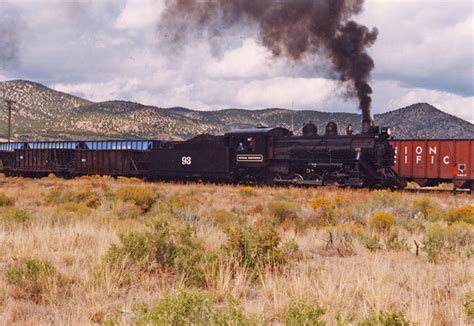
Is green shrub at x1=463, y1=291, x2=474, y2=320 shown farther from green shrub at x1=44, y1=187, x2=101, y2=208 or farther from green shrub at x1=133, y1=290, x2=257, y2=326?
green shrub at x1=44, y1=187, x2=101, y2=208

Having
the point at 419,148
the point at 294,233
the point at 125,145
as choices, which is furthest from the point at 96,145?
the point at 294,233

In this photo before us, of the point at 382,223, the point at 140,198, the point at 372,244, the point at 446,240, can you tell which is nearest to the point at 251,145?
the point at 140,198

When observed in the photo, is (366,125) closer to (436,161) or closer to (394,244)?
(436,161)

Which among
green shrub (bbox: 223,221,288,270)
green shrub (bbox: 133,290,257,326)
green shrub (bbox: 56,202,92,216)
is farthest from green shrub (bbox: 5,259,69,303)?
green shrub (bbox: 56,202,92,216)

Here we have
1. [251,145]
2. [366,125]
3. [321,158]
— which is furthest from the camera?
[251,145]

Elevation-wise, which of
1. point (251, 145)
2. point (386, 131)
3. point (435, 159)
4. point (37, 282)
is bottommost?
point (37, 282)

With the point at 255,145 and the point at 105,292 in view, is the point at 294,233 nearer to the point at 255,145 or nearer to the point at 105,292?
the point at 105,292

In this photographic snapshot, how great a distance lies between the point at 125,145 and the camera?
1590 inches

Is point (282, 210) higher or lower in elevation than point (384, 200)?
lower

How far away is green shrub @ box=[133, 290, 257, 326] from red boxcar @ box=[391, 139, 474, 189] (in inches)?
1000

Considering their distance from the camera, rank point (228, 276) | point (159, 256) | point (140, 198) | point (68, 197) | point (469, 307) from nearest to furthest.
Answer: point (469, 307)
point (228, 276)
point (159, 256)
point (140, 198)
point (68, 197)

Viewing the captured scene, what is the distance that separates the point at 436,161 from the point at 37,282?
25.2 meters

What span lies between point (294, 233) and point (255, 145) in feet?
56.4

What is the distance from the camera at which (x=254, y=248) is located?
27.5ft
